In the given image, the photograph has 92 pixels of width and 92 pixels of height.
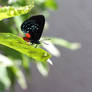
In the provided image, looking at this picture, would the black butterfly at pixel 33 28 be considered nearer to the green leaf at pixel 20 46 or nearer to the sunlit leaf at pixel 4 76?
the green leaf at pixel 20 46

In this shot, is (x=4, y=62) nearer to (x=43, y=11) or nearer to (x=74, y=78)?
(x=43, y=11)

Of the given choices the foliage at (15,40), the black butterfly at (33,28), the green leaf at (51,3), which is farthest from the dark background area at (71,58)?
the black butterfly at (33,28)

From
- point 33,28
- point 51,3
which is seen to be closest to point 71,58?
point 51,3

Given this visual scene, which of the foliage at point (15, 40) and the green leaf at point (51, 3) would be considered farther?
the green leaf at point (51, 3)

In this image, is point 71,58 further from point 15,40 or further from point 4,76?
point 15,40

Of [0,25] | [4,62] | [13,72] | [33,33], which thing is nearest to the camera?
[33,33]

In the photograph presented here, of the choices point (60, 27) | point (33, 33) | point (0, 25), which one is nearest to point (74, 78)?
point (60, 27)
